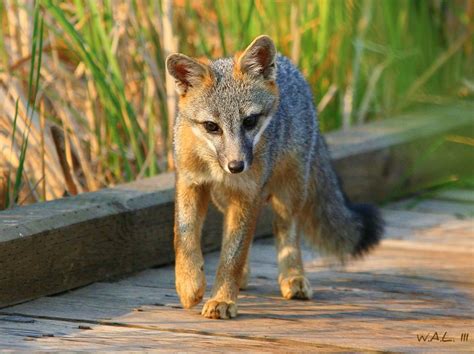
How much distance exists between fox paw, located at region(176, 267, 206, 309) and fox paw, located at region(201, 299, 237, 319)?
0.18 feet

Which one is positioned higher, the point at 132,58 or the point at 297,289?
the point at 132,58

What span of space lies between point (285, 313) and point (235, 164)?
0.56 metres

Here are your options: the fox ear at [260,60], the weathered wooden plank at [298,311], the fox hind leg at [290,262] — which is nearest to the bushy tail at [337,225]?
the weathered wooden plank at [298,311]

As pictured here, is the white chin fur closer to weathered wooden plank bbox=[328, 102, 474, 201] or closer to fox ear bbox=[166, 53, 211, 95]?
fox ear bbox=[166, 53, 211, 95]

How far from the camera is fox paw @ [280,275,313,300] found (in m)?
3.46

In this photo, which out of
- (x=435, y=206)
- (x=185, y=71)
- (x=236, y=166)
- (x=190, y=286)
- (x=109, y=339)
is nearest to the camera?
(x=109, y=339)

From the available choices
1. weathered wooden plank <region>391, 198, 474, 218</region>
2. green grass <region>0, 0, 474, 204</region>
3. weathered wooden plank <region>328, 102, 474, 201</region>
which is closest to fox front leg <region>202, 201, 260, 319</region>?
green grass <region>0, 0, 474, 204</region>

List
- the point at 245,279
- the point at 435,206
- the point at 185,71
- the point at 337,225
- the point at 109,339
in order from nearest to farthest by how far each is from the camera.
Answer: the point at 109,339 → the point at 185,71 → the point at 245,279 → the point at 337,225 → the point at 435,206

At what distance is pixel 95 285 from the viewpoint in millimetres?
3545

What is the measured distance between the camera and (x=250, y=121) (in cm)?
321

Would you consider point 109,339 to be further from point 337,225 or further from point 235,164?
point 337,225

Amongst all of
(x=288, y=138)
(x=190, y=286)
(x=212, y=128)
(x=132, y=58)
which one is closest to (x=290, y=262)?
(x=288, y=138)

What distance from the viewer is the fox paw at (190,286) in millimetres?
3115

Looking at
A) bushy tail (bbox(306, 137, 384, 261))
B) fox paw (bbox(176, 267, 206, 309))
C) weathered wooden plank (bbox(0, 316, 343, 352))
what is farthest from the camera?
bushy tail (bbox(306, 137, 384, 261))
